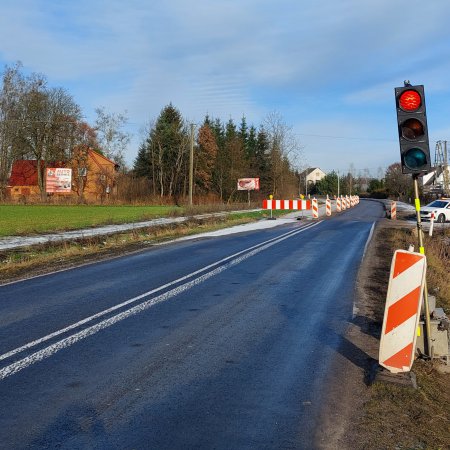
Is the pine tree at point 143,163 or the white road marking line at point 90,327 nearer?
the white road marking line at point 90,327

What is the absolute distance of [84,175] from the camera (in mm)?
68312


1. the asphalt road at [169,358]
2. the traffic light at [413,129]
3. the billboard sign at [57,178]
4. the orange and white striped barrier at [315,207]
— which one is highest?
the billboard sign at [57,178]

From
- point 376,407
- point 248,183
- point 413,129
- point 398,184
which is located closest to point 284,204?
point 248,183

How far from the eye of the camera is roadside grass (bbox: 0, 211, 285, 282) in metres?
12.8

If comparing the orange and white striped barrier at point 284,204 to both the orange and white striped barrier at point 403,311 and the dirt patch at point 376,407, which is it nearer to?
the dirt patch at point 376,407

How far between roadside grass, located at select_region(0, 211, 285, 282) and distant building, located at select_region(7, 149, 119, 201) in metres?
43.8

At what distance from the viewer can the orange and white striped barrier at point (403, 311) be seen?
512 centimetres

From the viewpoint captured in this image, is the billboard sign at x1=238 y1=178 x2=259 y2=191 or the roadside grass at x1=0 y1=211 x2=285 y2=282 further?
the billboard sign at x1=238 y1=178 x2=259 y2=191

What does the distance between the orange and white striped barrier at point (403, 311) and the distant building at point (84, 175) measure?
61630 mm

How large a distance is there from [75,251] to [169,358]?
1142 cm

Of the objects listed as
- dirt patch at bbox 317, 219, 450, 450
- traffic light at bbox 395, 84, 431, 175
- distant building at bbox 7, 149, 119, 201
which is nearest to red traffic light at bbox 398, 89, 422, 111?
traffic light at bbox 395, 84, 431, 175

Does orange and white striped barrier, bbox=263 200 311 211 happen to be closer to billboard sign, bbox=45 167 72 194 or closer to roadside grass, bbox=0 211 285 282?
roadside grass, bbox=0 211 285 282

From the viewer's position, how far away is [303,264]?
13180 millimetres

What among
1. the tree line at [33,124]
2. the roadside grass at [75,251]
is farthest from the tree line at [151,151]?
the roadside grass at [75,251]
